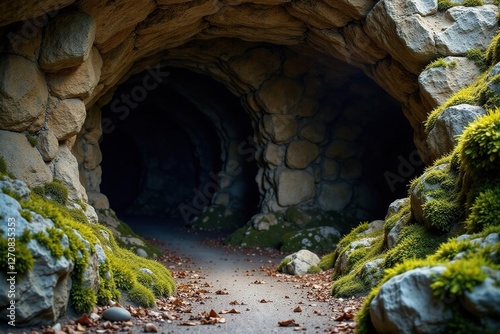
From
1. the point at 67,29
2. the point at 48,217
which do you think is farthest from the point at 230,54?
the point at 48,217

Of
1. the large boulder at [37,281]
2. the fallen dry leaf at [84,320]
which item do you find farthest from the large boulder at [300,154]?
the fallen dry leaf at [84,320]

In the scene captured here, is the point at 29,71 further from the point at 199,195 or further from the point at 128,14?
the point at 199,195

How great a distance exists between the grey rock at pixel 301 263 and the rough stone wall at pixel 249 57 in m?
3.29

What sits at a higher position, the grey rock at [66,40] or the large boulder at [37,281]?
the grey rock at [66,40]

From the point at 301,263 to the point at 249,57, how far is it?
769 cm

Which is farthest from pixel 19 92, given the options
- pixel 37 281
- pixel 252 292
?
pixel 252 292

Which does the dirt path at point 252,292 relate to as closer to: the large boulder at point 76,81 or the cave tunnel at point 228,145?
the large boulder at point 76,81

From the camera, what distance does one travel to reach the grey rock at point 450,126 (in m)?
8.50

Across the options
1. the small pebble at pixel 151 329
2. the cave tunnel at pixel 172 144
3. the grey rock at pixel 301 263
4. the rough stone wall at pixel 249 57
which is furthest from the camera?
the cave tunnel at pixel 172 144

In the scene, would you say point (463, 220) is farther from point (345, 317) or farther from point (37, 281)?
point (37, 281)

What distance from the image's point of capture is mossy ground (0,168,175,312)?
572 cm

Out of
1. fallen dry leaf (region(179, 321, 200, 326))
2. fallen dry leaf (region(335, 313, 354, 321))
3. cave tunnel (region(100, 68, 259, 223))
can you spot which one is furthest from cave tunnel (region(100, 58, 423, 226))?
fallen dry leaf (region(179, 321, 200, 326))

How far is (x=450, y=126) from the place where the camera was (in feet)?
28.5

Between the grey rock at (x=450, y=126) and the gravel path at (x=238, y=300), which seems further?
the grey rock at (x=450, y=126)
